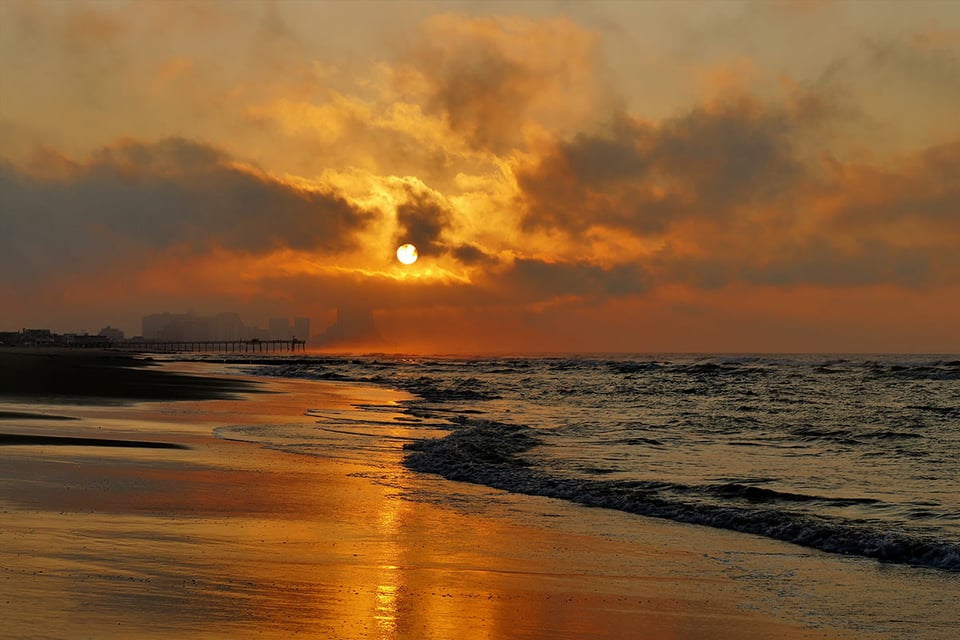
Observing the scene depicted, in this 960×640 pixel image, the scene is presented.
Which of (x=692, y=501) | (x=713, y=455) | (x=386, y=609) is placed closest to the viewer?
(x=386, y=609)

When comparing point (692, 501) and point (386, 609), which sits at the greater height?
point (386, 609)

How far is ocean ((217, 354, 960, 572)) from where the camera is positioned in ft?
42.5

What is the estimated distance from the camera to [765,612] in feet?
27.0

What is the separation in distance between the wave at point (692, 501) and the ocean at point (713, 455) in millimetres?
29

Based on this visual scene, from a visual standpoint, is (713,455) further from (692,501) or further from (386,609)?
(386,609)

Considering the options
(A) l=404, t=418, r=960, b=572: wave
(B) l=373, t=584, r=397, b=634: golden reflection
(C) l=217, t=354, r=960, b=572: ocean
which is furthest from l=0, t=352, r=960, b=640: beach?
(C) l=217, t=354, r=960, b=572: ocean

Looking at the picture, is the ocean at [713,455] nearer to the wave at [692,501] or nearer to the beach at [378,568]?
the wave at [692,501]

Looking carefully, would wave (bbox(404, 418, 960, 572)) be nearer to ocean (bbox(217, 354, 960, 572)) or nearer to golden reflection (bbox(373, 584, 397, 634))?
ocean (bbox(217, 354, 960, 572))

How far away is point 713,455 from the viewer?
20609 millimetres

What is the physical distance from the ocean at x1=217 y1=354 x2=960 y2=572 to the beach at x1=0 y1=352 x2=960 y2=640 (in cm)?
83

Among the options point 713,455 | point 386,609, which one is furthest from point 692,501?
point 386,609

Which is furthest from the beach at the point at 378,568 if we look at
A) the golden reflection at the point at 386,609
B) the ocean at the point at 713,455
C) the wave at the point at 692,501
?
the ocean at the point at 713,455

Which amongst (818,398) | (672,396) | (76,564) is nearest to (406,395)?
(672,396)

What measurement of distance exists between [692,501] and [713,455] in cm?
647
